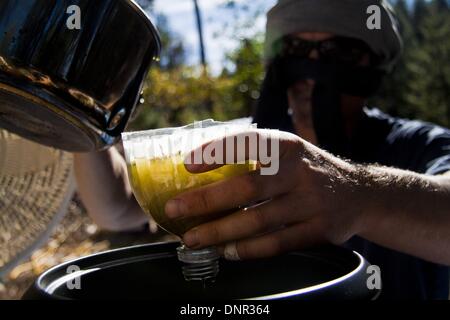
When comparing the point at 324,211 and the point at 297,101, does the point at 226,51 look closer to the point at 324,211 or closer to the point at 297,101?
the point at 297,101

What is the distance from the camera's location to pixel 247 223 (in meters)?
0.69

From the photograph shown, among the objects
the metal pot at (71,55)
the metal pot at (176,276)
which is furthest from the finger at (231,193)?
the metal pot at (71,55)

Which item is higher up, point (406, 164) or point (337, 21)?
point (337, 21)

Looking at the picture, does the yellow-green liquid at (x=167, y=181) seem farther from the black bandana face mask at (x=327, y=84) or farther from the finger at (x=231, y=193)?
the black bandana face mask at (x=327, y=84)

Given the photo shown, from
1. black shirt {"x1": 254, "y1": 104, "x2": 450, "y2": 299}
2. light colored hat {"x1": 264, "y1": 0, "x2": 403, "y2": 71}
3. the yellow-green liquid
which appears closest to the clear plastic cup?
the yellow-green liquid

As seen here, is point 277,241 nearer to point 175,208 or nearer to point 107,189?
point 175,208

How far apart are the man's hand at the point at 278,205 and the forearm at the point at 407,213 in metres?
0.09

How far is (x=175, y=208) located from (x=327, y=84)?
1.21 metres

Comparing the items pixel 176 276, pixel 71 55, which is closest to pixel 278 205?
pixel 176 276

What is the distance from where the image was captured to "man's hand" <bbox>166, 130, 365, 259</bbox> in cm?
68

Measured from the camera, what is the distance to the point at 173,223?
0.75 m

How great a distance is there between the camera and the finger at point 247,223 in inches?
27.0
